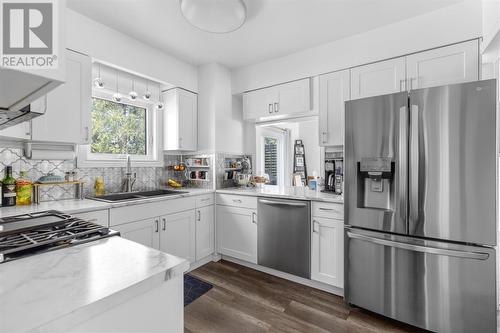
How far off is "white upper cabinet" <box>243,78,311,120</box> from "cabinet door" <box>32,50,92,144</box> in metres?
1.79

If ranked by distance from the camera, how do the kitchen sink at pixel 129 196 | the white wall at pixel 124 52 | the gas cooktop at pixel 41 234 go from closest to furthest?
the gas cooktop at pixel 41 234, the white wall at pixel 124 52, the kitchen sink at pixel 129 196

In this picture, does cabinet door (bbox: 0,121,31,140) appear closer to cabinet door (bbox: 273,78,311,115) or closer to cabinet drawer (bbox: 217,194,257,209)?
cabinet drawer (bbox: 217,194,257,209)

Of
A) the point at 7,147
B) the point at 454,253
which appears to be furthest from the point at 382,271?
the point at 7,147

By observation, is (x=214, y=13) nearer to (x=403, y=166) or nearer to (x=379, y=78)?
(x=379, y=78)

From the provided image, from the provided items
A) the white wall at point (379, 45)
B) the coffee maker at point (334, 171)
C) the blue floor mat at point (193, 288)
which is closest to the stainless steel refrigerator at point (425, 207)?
the coffee maker at point (334, 171)

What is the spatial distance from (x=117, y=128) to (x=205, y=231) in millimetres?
1601

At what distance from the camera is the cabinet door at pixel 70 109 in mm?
1963

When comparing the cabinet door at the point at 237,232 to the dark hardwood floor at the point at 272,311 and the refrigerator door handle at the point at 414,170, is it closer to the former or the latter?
the dark hardwood floor at the point at 272,311

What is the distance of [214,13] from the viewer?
182cm

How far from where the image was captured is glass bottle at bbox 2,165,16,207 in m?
1.90

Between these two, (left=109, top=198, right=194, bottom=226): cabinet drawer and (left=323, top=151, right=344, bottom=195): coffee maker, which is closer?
(left=109, top=198, right=194, bottom=226): cabinet drawer

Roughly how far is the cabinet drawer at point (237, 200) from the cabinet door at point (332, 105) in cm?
100

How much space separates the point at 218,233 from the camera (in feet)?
10.0

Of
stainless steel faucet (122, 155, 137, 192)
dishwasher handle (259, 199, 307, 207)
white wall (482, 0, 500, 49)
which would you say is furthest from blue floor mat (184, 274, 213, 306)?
white wall (482, 0, 500, 49)
